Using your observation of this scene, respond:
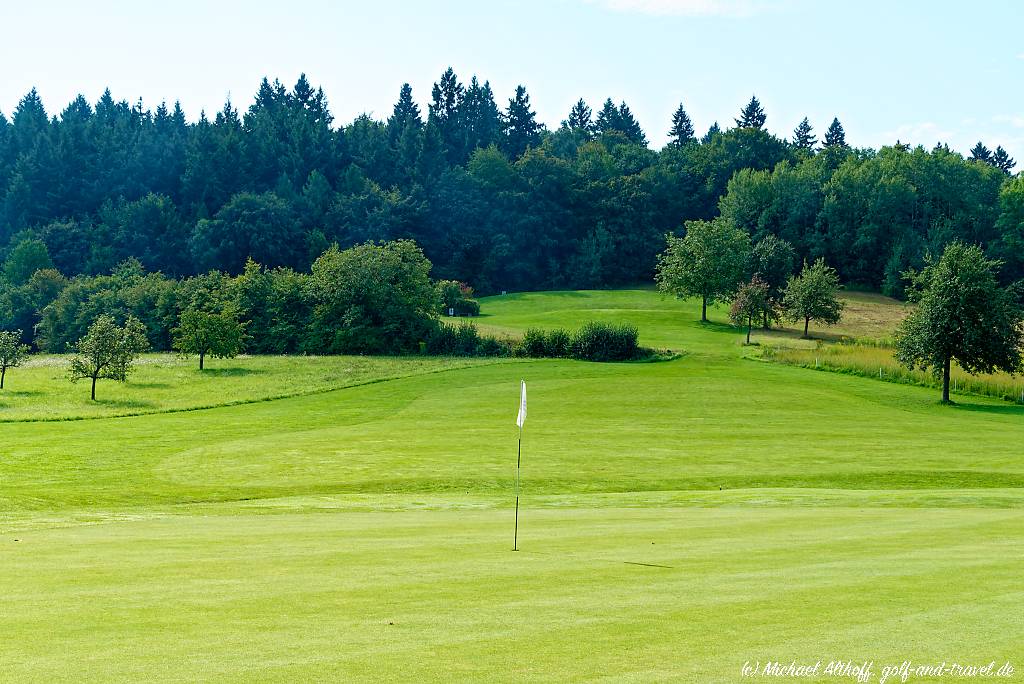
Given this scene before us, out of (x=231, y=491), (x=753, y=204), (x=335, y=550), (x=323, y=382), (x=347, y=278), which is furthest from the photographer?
(x=753, y=204)

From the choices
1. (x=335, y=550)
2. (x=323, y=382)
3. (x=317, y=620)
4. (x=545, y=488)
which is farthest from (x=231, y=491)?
(x=323, y=382)

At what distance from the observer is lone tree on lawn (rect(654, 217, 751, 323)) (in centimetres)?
9675

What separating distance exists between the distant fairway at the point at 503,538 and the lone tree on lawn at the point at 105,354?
851 centimetres

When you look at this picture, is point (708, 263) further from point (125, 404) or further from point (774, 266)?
point (125, 404)

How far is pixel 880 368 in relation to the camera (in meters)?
66.2

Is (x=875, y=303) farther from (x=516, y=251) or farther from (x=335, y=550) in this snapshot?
(x=335, y=550)

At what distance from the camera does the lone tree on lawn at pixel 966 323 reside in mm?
56938

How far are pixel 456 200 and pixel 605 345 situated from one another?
225ft

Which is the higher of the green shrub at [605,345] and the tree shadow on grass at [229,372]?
the green shrub at [605,345]

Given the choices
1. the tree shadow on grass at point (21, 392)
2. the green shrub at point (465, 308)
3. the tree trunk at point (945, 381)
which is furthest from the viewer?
the green shrub at point (465, 308)

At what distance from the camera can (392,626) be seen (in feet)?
34.8

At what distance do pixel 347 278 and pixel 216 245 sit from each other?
49.1 metres

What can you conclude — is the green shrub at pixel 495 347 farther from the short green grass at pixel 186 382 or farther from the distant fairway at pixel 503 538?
the distant fairway at pixel 503 538

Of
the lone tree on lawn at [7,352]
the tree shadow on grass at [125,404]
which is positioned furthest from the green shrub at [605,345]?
the lone tree on lawn at [7,352]
